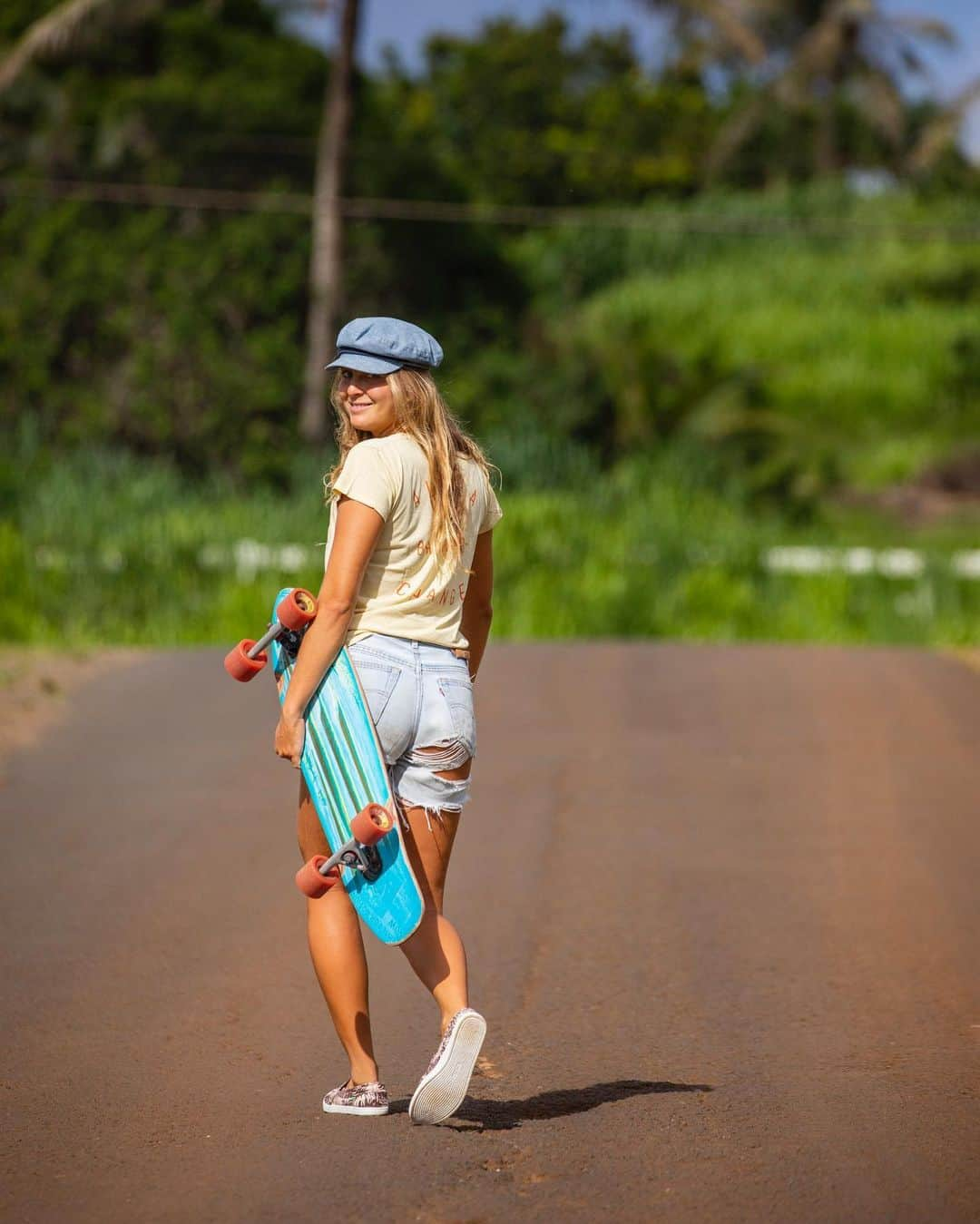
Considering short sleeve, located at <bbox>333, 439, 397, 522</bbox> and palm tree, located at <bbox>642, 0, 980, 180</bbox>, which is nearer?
short sleeve, located at <bbox>333, 439, 397, 522</bbox>

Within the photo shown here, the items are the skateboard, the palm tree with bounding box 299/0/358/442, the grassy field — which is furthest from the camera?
the palm tree with bounding box 299/0/358/442

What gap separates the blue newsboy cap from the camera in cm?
439

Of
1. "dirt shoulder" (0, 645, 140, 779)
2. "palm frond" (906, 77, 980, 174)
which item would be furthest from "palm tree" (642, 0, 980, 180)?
"dirt shoulder" (0, 645, 140, 779)

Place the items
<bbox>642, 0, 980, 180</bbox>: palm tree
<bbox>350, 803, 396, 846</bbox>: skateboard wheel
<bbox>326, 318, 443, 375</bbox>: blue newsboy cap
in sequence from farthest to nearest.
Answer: <bbox>642, 0, 980, 180</bbox>: palm tree < <bbox>326, 318, 443, 375</bbox>: blue newsboy cap < <bbox>350, 803, 396, 846</bbox>: skateboard wheel

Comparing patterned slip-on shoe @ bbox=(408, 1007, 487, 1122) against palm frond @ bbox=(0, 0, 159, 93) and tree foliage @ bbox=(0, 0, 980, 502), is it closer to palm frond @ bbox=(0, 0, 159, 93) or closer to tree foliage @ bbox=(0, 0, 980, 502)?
tree foliage @ bbox=(0, 0, 980, 502)

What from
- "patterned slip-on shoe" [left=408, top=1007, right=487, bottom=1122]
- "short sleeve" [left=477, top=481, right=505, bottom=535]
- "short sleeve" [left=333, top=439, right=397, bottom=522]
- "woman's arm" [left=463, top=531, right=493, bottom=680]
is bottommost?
"patterned slip-on shoe" [left=408, top=1007, right=487, bottom=1122]

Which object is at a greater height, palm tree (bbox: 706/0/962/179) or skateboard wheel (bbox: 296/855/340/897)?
palm tree (bbox: 706/0/962/179)

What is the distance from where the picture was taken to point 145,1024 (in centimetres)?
556

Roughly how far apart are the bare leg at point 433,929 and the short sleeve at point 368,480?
62cm

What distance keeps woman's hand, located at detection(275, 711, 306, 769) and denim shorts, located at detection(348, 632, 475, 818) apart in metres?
0.16

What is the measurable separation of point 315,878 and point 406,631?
1.85 ft

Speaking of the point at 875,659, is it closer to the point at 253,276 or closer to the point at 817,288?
the point at 253,276

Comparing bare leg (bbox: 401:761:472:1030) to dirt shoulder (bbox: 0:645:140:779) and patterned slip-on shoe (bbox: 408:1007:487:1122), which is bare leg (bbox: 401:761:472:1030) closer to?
patterned slip-on shoe (bbox: 408:1007:487:1122)

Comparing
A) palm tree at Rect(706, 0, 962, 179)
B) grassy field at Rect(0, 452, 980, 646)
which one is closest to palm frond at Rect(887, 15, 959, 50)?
palm tree at Rect(706, 0, 962, 179)
